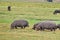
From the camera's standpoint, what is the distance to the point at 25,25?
22031 mm

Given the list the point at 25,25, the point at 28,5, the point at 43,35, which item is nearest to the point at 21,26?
the point at 25,25

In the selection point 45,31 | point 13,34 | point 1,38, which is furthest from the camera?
point 45,31

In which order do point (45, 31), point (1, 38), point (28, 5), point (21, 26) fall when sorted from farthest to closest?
point (28, 5), point (21, 26), point (45, 31), point (1, 38)

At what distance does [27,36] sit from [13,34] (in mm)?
1305

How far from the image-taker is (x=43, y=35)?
1800 cm

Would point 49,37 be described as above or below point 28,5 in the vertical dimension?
above

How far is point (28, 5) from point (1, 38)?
38.2 m

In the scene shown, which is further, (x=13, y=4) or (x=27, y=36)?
(x=13, y=4)

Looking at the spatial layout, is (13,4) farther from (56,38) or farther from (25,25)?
(56,38)

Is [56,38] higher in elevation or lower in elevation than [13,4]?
higher

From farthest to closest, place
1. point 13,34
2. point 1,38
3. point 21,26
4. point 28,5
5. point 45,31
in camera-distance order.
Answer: point 28,5
point 21,26
point 45,31
point 13,34
point 1,38

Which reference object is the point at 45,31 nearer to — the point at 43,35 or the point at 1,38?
the point at 43,35

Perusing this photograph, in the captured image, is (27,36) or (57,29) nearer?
(27,36)

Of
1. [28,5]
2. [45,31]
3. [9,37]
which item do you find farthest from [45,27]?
[28,5]
